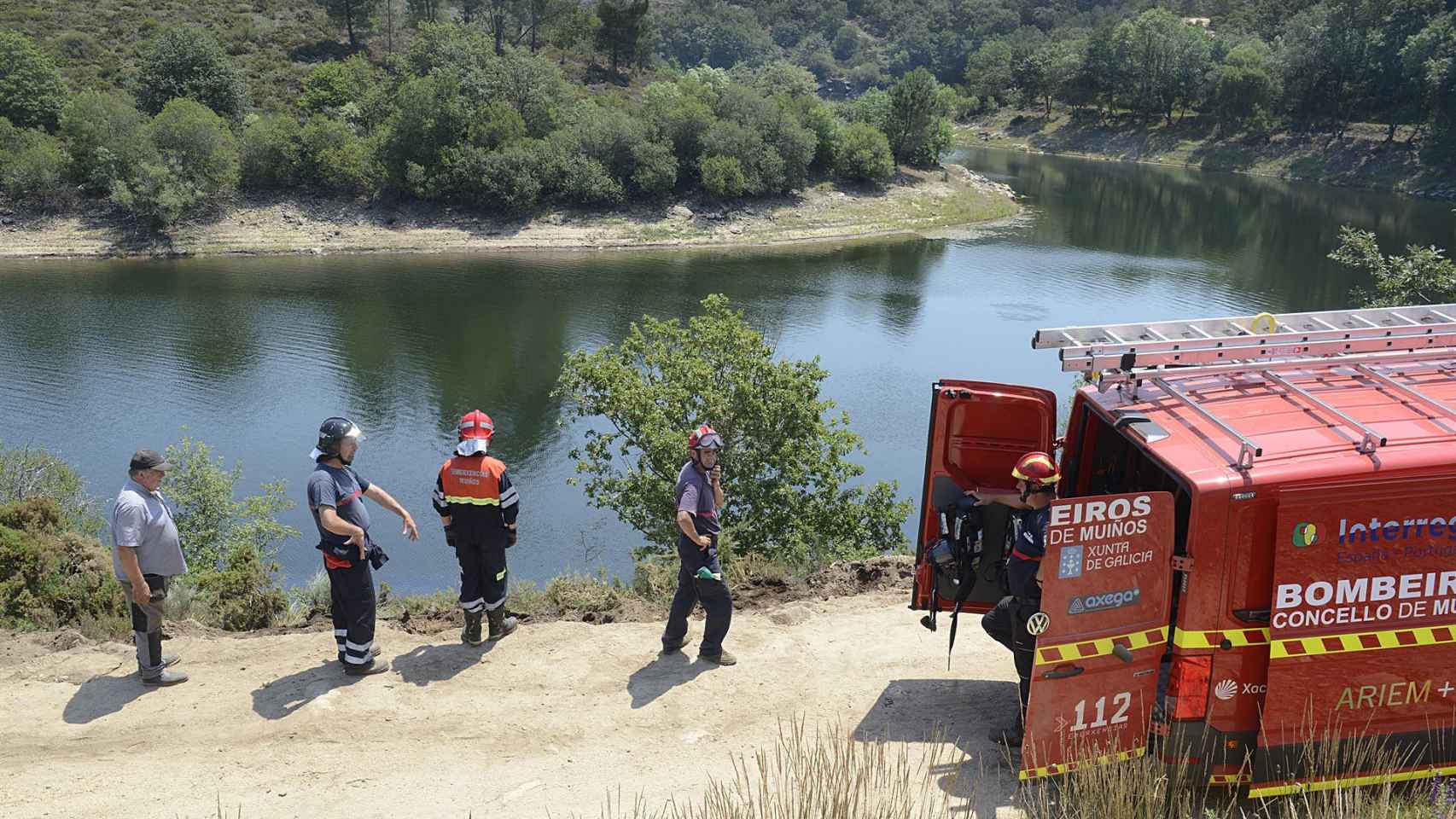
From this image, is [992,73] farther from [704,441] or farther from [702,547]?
[702,547]

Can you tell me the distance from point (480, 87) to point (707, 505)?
53.9m

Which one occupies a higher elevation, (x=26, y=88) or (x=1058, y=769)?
(x=26, y=88)

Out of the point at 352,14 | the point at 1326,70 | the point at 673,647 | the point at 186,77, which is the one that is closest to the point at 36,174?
the point at 186,77

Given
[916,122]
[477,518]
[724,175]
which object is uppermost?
[916,122]

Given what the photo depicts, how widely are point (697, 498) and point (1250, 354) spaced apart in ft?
12.1

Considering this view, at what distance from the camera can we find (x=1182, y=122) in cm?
9188

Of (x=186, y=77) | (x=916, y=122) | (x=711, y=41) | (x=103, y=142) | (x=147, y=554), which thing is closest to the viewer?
(x=147, y=554)

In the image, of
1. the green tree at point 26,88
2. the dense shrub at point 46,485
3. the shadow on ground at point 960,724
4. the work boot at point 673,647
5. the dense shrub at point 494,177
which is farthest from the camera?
the green tree at point 26,88

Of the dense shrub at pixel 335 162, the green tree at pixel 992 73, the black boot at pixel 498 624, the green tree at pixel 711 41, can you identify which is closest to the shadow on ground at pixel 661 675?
the black boot at pixel 498 624

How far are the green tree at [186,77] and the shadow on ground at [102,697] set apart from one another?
58443 mm

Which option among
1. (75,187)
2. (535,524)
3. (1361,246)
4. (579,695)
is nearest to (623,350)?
(535,524)

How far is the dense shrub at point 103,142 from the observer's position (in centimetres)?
4947

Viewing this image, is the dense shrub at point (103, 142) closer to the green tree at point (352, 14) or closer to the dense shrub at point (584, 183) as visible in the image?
the dense shrub at point (584, 183)

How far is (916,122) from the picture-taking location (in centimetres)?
6831
